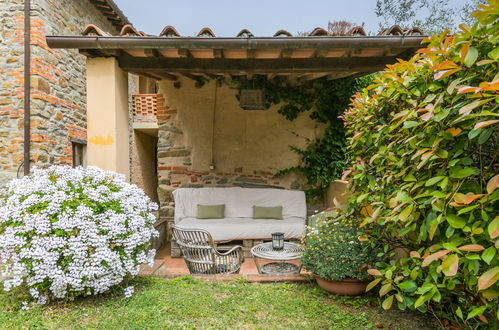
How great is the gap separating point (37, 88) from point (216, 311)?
4993mm

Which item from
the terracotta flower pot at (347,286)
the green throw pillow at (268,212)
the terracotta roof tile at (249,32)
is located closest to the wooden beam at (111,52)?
the terracotta roof tile at (249,32)

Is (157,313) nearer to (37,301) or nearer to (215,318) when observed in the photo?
(215,318)

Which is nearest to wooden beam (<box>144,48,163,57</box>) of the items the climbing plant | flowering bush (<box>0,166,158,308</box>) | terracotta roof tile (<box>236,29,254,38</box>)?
terracotta roof tile (<box>236,29,254,38</box>)

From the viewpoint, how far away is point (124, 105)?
3.76m

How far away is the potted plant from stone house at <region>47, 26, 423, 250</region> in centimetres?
191

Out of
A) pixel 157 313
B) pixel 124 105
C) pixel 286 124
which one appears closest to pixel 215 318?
pixel 157 313

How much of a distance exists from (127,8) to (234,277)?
20565mm

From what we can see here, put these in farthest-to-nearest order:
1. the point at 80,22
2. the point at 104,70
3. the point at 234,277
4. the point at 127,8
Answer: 1. the point at 127,8
2. the point at 80,22
3. the point at 104,70
4. the point at 234,277

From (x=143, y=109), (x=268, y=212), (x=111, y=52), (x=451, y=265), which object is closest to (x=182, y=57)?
(x=111, y=52)

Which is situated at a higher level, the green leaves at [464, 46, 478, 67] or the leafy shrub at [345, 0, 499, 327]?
the green leaves at [464, 46, 478, 67]

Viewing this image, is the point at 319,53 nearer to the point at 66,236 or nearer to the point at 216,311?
the point at 216,311

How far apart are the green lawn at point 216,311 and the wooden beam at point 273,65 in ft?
8.30

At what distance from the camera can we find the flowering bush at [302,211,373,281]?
261 cm

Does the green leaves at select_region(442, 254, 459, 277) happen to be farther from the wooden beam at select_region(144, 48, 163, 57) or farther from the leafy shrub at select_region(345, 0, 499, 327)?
the wooden beam at select_region(144, 48, 163, 57)
